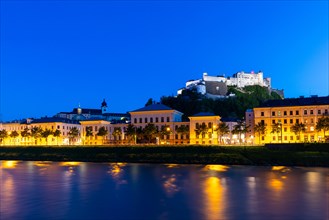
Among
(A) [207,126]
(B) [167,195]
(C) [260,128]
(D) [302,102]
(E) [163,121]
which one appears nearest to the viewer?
(B) [167,195]

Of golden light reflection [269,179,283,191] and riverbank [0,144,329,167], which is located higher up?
riverbank [0,144,329,167]

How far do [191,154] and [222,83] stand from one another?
68539 millimetres

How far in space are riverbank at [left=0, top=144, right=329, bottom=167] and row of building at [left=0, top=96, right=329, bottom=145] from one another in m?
11.7

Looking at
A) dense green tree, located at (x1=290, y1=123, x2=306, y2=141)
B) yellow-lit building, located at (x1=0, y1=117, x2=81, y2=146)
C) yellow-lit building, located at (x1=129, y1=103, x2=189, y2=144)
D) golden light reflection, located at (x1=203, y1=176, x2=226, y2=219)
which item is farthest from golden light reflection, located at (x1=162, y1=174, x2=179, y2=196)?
yellow-lit building, located at (x1=0, y1=117, x2=81, y2=146)

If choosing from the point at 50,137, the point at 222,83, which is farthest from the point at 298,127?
the point at 222,83

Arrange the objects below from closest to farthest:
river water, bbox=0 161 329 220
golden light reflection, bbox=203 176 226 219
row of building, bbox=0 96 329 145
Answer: golden light reflection, bbox=203 176 226 219, river water, bbox=0 161 329 220, row of building, bbox=0 96 329 145

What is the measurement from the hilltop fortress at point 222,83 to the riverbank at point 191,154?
56.5 m

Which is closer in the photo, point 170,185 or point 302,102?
point 170,185

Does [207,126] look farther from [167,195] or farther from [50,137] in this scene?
Answer: [167,195]

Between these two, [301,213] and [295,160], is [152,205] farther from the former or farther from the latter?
[295,160]

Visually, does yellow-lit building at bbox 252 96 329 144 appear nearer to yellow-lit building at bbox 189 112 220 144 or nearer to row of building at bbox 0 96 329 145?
row of building at bbox 0 96 329 145

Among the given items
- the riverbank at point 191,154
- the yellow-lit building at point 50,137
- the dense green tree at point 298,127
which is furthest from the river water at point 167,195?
the yellow-lit building at point 50,137

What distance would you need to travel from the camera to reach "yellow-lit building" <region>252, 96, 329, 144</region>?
67375 millimetres

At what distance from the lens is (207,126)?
73250 mm
